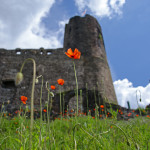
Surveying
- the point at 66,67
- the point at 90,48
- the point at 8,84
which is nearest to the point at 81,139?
the point at 66,67

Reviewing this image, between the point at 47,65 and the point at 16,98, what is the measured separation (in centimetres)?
303

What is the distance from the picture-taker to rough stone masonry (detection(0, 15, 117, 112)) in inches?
344

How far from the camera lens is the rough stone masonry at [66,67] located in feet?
28.7

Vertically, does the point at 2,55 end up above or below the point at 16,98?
above

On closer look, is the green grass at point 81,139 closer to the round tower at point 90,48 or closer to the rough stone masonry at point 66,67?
the rough stone masonry at point 66,67

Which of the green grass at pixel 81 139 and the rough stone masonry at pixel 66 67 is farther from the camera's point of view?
the rough stone masonry at pixel 66 67

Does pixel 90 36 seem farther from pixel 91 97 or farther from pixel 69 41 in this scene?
pixel 91 97

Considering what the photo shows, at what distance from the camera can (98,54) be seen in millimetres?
10195

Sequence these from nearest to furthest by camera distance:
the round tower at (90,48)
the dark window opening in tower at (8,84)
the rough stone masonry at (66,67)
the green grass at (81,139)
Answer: the green grass at (81,139)
the rough stone masonry at (66,67)
the round tower at (90,48)
the dark window opening in tower at (8,84)

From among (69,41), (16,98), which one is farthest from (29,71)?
(69,41)

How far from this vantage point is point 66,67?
977cm

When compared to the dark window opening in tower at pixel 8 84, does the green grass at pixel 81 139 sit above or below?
below

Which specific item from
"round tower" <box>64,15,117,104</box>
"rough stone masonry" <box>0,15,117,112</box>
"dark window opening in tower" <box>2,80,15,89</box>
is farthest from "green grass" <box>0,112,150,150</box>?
"dark window opening in tower" <box>2,80,15,89</box>

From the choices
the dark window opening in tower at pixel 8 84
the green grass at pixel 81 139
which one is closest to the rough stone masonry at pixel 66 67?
the dark window opening in tower at pixel 8 84
